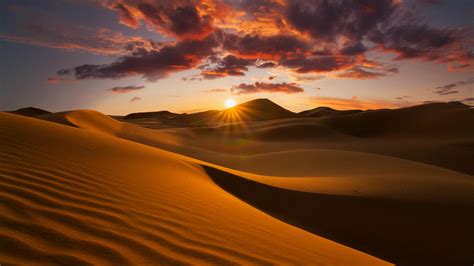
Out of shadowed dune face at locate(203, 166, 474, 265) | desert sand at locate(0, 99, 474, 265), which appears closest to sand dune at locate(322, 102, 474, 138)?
desert sand at locate(0, 99, 474, 265)

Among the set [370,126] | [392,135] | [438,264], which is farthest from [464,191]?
[370,126]

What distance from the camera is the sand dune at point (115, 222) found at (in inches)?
78.7

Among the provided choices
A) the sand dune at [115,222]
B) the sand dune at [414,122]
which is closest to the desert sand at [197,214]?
the sand dune at [115,222]

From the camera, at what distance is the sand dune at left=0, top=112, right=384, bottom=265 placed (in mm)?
1998

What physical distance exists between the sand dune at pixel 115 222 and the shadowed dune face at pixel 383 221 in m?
1.49

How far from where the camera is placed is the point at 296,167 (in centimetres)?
1303

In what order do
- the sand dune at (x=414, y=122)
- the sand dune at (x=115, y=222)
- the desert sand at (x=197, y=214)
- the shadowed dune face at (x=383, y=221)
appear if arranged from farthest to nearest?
the sand dune at (x=414, y=122)
the shadowed dune face at (x=383, y=221)
the desert sand at (x=197, y=214)
the sand dune at (x=115, y=222)

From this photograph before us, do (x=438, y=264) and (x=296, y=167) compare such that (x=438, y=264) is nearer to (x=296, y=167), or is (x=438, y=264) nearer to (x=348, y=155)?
(x=296, y=167)

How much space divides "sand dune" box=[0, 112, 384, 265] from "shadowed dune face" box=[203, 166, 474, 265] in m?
1.49

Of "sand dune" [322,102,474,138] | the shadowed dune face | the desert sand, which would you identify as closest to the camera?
the desert sand

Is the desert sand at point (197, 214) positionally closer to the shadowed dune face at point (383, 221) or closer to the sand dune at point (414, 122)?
the shadowed dune face at point (383, 221)

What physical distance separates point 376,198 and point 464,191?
209 cm

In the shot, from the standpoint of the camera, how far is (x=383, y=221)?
16.7ft

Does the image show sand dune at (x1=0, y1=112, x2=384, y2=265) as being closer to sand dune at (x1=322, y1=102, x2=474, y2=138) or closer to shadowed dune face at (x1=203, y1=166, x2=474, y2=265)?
shadowed dune face at (x1=203, y1=166, x2=474, y2=265)
